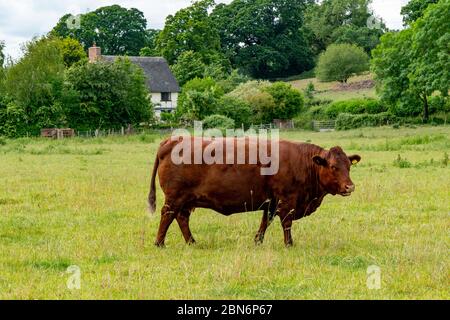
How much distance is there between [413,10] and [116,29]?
5161cm

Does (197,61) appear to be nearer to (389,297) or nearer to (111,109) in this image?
(111,109)

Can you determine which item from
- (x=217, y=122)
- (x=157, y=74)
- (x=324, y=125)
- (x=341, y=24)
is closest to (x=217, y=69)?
(x=157, y=74)

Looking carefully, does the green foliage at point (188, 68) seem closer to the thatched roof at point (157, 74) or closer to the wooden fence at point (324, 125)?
the thatched roof at point (157, 74)

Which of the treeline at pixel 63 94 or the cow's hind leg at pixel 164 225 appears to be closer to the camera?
the cow's hind leg at pixel 164 225

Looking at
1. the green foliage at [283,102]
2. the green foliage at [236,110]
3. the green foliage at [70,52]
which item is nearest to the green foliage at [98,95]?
the green foliage at [236,110]

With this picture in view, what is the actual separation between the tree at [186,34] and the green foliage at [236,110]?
29.6 m

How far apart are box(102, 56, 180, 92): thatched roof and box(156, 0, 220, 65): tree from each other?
26.2 ft

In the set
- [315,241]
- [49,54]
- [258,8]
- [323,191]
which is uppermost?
[258,8]

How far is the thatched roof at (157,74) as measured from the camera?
263 ft

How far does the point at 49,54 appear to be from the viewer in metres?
54.7
